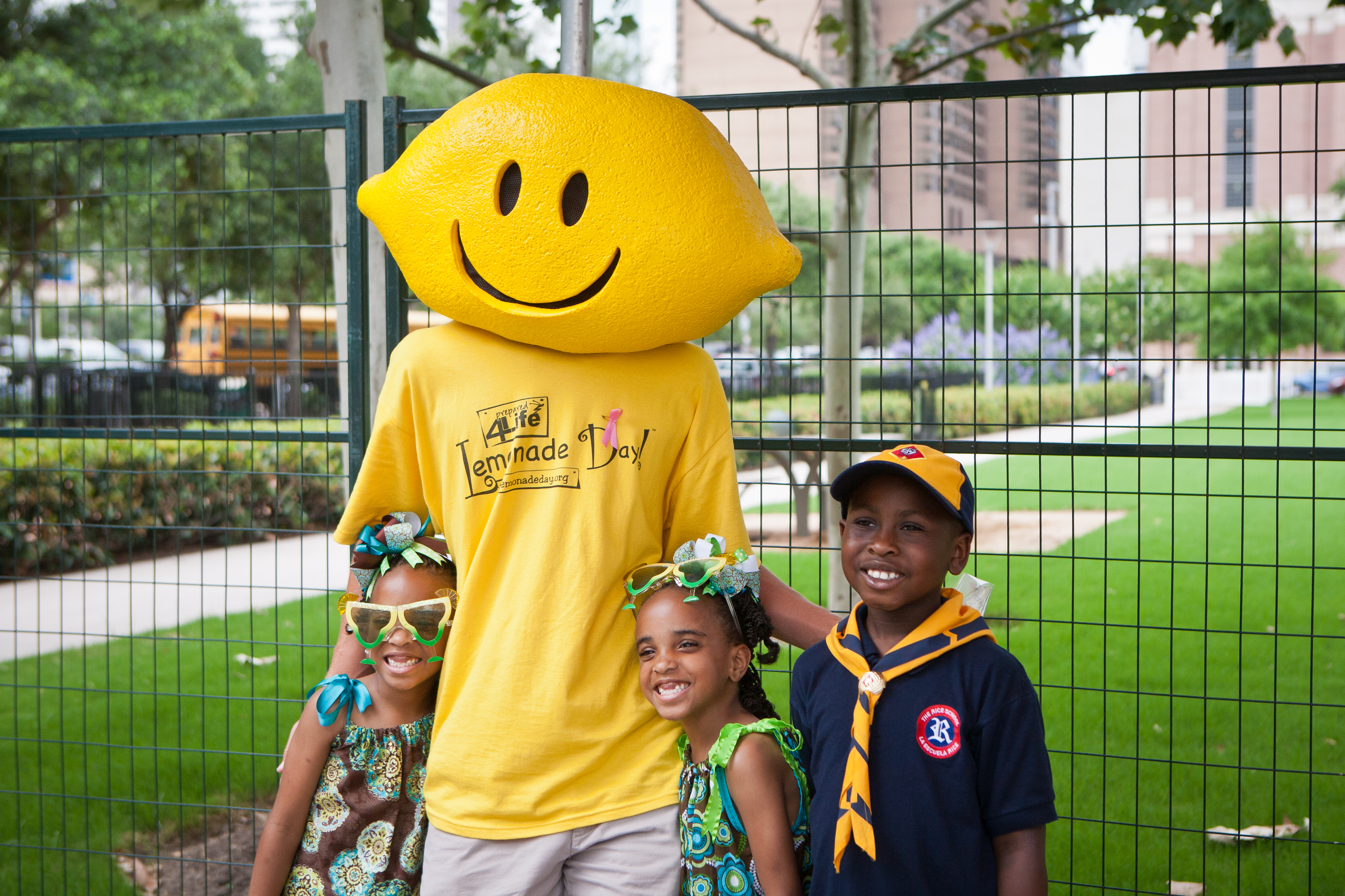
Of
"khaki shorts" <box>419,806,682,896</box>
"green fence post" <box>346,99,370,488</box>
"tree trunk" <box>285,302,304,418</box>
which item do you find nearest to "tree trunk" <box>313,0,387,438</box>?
"tree trunk" <box>285,302,304,418</box>

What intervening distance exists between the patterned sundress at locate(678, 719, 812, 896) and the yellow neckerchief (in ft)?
0.53

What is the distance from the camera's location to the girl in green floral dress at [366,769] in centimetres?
220

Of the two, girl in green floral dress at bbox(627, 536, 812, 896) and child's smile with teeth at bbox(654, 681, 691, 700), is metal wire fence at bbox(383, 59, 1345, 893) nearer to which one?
girl in green floral dress at bbox(627, 536, 812, 896)

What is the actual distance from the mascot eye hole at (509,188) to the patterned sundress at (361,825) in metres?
1.09

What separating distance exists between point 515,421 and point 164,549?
8.41 meters

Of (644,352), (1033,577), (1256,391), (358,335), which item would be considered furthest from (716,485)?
(1256,391)

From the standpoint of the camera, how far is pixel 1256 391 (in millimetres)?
28672

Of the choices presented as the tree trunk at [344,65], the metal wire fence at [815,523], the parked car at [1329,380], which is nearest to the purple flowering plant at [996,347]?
the metal wire fence at [815,523]

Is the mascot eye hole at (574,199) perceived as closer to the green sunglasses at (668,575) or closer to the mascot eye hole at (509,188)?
the mascot eye hole at (509,188)

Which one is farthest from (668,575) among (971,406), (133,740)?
(971,406)

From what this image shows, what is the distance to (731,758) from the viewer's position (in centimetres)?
198

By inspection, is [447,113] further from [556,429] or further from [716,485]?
[716,485]

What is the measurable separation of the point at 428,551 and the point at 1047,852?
267 centimetres

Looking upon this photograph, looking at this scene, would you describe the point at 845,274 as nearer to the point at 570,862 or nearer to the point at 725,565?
the point at 725,565
